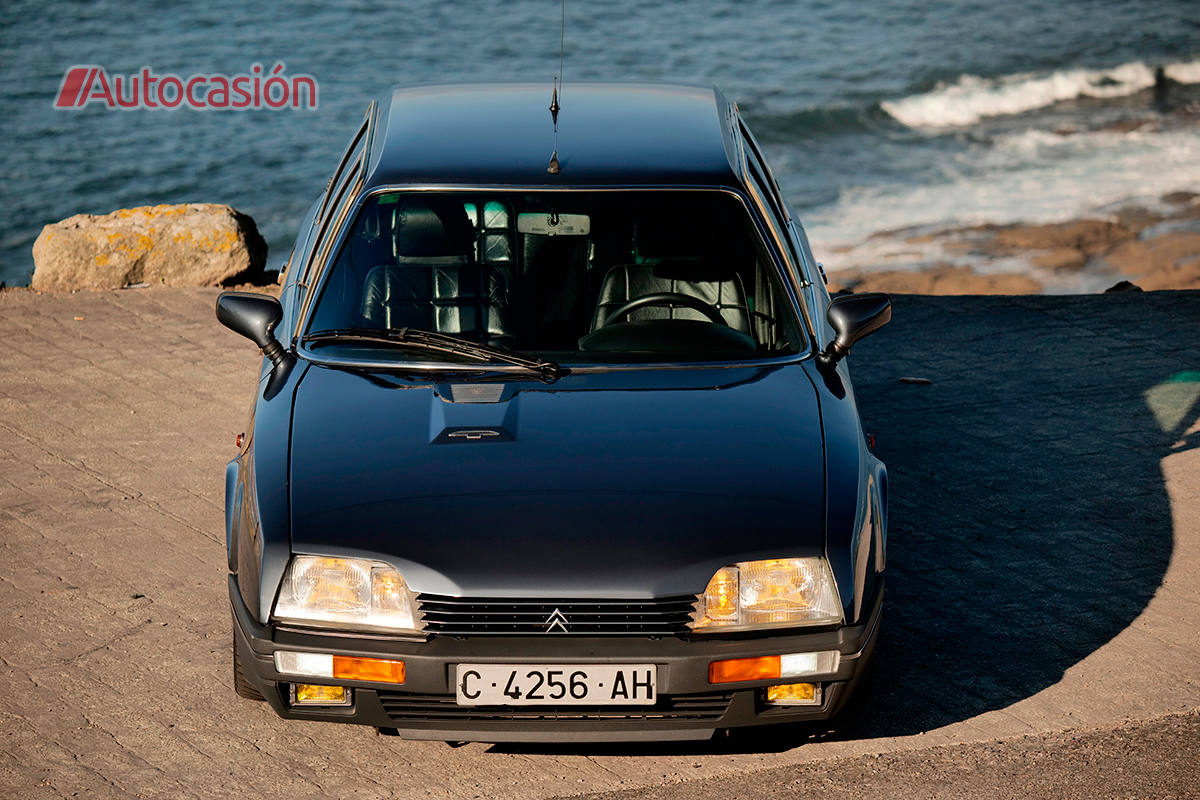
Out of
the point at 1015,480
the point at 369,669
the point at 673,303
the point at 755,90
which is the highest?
the point at 673,303

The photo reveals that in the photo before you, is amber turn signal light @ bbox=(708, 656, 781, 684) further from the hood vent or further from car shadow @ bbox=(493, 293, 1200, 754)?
the hood vent

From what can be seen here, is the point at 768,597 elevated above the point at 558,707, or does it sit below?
above

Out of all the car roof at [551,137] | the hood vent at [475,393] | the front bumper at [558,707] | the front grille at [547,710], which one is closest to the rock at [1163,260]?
the car roof at [551,137]

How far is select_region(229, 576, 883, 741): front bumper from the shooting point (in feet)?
12.4

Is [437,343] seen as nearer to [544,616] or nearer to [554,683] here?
[544,616]

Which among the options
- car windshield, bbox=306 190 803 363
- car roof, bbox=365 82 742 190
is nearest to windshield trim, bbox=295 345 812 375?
car windshield, bbox=306 190 803 363

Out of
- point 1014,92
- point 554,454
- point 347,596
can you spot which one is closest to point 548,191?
point 554,454

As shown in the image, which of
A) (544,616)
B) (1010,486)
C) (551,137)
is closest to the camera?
(544,616)

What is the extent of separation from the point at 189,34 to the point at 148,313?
21.7 meters

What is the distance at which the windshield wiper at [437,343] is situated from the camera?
184 inches

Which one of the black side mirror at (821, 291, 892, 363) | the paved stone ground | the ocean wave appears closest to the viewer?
the paved stone ground

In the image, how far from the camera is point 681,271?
207 inches

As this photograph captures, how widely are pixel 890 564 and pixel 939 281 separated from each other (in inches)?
382

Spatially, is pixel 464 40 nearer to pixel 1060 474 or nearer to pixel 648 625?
pixel 1060 474
